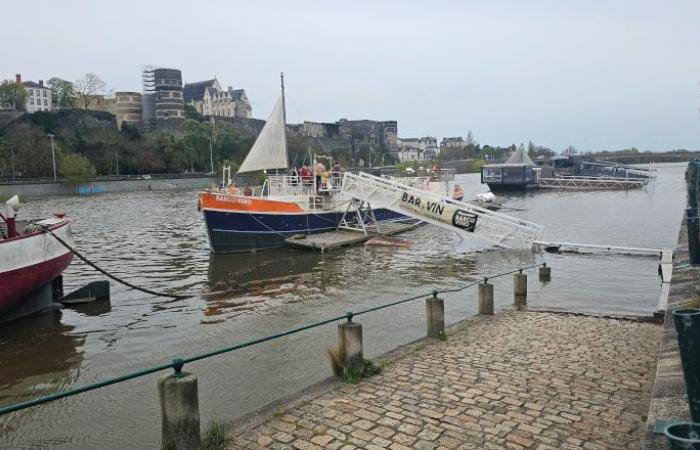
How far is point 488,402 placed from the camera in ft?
24.0

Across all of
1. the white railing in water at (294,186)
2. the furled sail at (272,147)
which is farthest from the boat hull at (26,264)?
the furled sail at (272,147)

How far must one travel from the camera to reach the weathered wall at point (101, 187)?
85250 millimetres

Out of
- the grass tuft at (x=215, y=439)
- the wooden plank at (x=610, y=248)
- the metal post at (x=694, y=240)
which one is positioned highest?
the metal post at (x=694, y=240)

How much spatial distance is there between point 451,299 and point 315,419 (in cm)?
1092

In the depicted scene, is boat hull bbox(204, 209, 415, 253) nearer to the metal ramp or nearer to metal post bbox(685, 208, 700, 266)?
the metal ramp

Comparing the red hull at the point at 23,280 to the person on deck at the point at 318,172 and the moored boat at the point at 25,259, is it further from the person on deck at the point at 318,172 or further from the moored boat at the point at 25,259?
the person on deck at the point at 318,172

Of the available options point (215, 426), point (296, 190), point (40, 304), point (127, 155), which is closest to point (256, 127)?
point (127, 155)

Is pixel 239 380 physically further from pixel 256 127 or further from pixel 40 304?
pixel 256 127

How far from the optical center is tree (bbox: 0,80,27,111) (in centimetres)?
13225

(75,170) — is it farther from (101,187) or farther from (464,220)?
(464,220)

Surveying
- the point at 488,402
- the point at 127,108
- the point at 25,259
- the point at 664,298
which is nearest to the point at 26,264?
the point at 25,259

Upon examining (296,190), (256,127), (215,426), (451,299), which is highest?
(256,127)

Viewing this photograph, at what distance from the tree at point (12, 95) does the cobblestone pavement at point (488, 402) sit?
153 meters

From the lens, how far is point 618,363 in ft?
29.7
